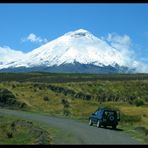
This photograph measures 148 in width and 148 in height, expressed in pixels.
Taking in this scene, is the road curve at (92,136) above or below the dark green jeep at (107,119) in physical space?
below

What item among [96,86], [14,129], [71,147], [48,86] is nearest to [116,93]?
[96,86]

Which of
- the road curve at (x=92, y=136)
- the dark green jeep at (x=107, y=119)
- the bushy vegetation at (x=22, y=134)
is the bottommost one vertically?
the bushy vegetation at (x=22, y=134)

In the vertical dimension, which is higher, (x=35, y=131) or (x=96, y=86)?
(x=96, y=86)

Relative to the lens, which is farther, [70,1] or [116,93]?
[116,93]

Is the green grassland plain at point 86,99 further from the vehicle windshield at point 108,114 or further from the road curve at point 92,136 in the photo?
the road curve at point 92,136

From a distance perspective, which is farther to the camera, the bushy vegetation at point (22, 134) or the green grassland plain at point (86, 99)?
the green grassland plain at point (86, 99)

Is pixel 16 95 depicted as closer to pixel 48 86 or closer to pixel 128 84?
pixel 48 86

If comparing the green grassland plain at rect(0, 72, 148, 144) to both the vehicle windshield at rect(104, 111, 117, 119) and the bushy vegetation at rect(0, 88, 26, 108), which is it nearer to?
the bushy vegetation at rect(0, 88, 26, 108)

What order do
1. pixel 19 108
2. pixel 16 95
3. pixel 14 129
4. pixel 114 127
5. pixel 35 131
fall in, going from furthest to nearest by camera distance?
pixel 16 95
pixel 19 108
pixel 114 127
pixel 14 129
pixel 35 131

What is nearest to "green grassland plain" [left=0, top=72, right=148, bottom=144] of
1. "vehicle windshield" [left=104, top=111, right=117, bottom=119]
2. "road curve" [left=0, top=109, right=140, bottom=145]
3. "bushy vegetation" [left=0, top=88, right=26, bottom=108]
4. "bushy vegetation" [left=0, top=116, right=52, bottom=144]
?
"bushy vegetation" [left=0, top=88, right=26, bottom=108]

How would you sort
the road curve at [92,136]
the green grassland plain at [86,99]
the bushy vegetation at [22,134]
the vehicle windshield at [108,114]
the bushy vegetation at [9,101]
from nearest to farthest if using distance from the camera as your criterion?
the road curve at [92,136]
the bushy vegetation at [22,134]
the vehicle windshield at [108,114]
the green grassland plain at [86,99]
the bushy vegetation at [9,101]

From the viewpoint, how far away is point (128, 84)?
333 feet

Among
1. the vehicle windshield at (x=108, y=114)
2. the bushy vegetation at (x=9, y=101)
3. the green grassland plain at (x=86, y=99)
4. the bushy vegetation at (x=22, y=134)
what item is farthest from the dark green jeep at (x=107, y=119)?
the bushy vegetation at (x=9, y=101)

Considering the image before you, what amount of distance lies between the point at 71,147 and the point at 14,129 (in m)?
25.9
